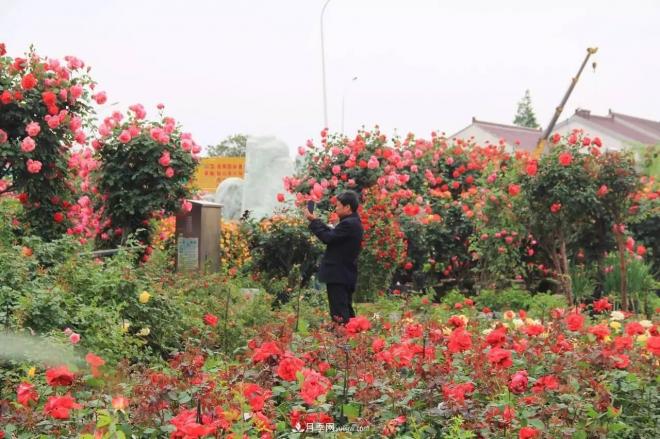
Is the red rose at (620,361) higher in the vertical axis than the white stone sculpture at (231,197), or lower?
lower

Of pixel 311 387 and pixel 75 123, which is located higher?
pixel 75 123

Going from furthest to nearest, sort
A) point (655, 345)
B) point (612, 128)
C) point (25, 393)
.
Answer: point (612, 128) → point (655, 345) → point (25, 393)

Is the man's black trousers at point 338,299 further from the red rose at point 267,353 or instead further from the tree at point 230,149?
the tree at point 230,149

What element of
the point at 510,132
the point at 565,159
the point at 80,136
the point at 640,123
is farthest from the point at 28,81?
the point at 640,123

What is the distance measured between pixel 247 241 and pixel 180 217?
1254mm

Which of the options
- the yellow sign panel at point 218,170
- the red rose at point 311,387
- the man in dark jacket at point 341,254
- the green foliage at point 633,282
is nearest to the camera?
the red rose at point 311,387

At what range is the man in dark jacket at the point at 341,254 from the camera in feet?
21.5

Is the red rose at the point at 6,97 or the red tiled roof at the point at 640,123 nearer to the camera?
the red rose at the point at 6,97

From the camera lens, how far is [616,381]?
363 centimetres

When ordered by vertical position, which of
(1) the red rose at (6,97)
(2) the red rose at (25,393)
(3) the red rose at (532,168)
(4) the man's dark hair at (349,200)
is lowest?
(2) the red rose at (25,393)

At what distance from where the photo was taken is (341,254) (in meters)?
6.61

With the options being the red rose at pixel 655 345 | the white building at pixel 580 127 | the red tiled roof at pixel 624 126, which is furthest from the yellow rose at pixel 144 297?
the red tiled roof at pixel 624 126

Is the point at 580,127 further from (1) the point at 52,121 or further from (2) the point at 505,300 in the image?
(1) the point at 52,121

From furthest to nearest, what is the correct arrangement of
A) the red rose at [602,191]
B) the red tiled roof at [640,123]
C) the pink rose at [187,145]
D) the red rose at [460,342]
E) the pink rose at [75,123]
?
the red tiled roof at [640,123]
the red rose at [602,191]
the pink rose at [187,145]
the pink rose at [75,123]
the red rose at [460,342]
